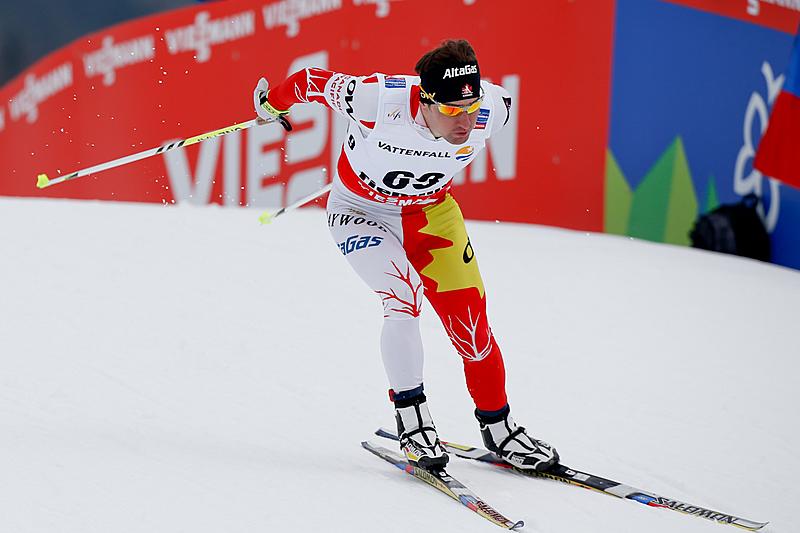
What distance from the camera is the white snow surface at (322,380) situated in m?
2.95

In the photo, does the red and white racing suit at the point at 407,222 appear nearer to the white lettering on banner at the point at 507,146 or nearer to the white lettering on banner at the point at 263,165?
the white lettering on banner at the point at 507,146

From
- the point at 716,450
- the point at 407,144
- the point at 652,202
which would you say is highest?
the point at 407,144

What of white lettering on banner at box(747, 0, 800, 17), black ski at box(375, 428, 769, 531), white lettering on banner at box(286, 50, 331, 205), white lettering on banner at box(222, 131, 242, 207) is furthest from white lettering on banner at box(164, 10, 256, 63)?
black ski at box(375, 428, 769, 531)

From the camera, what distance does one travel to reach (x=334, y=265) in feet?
20.9

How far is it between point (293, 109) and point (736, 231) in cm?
360

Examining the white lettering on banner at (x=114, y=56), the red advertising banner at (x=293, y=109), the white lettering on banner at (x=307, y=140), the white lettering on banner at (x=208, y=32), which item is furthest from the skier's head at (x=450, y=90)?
the white lettering on banner at (x=114, y=56)

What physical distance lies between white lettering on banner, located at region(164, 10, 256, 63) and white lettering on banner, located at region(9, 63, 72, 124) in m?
1.37

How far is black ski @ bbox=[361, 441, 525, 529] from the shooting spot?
2.87m

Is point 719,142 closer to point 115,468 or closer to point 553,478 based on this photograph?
point 553,478

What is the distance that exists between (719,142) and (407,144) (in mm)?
4644

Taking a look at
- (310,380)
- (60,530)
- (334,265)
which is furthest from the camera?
(334,265)

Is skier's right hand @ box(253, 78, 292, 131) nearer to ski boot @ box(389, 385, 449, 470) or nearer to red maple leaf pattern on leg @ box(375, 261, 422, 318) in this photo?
red maple leaf pattern on leg @ box(375, 261, 422, 318)

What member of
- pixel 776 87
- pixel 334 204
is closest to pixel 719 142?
pixel 776 87

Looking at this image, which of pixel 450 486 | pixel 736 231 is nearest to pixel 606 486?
pixel 450 486
